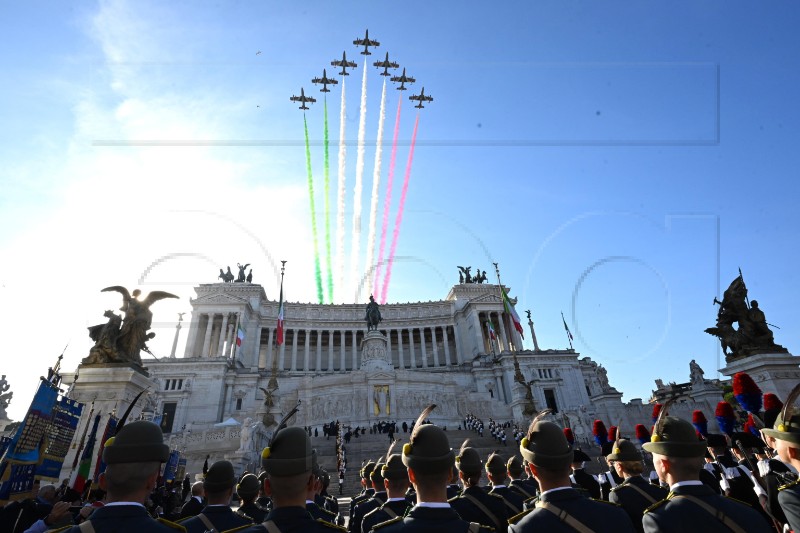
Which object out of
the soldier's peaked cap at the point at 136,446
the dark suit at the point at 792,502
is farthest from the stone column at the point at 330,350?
the dark suit at the point at 792,502

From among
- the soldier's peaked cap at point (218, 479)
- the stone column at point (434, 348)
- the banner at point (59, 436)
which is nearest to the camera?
the soldier's peaked cap at point (218, 479)

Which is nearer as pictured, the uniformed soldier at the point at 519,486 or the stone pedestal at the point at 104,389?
the uniformed soldier at the point at 519,486

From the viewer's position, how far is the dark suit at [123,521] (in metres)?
2.91

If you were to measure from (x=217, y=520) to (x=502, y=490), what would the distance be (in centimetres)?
386

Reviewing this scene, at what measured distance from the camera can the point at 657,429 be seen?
12.8 ft

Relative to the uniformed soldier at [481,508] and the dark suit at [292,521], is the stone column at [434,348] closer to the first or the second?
the uniformed soldier at [481,508]

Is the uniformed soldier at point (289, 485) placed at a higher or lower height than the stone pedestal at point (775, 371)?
lower

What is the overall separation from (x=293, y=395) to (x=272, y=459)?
4424 centimetres

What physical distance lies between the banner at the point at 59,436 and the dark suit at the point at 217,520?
5754 millimetres

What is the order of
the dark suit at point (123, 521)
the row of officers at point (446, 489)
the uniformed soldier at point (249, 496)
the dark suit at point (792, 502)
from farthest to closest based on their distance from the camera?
the uniformed soldier at point (249, 496) → the dark suit at point (792, 502) → the row of officers at point (446, 489) → the dark suit at point (123, 521)

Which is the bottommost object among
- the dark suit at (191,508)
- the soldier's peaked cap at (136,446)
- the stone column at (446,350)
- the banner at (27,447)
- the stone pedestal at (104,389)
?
the dark suit at (191,508)

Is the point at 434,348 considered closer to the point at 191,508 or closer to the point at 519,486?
the point at 519,486

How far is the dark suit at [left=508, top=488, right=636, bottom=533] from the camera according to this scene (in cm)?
311

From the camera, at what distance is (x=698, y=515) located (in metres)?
3.26
